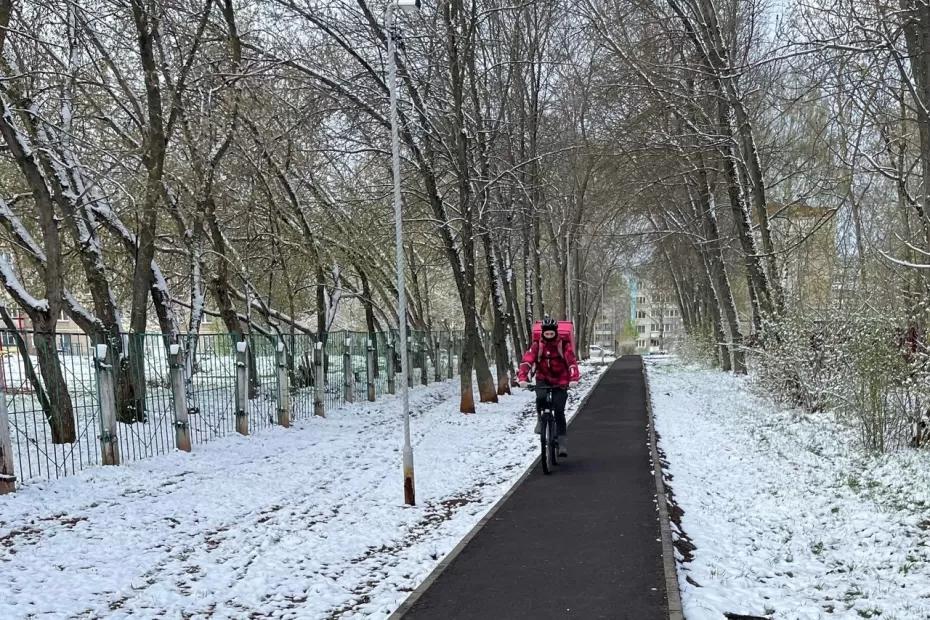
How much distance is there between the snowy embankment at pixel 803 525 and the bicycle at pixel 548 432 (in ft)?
4.92

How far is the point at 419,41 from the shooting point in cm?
1627

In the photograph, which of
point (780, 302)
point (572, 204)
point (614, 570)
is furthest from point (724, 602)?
point (572, 204)

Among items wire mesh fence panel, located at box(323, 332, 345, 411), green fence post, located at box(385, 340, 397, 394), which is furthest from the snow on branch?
green fence post, located at box(385, 340, 397, 394)

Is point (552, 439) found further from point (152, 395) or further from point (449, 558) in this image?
point (152, 395)

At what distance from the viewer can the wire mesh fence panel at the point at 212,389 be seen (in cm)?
1235

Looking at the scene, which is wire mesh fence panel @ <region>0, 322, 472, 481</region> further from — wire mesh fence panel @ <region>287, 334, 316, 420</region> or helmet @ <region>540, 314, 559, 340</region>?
helmet @ <region>540, 314, 559, 340</region>

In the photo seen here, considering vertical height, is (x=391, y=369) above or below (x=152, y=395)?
below

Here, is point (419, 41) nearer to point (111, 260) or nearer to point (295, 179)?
point (295, 179)

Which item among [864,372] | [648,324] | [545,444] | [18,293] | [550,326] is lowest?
[545,444]

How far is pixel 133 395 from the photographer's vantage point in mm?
11312

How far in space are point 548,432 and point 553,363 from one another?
92cm

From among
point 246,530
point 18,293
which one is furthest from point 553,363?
point 18,293

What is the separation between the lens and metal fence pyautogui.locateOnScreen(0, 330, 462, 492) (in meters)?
9.05

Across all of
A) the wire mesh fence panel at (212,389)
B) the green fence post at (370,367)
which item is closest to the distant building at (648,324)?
the green fence post at (370,367)
